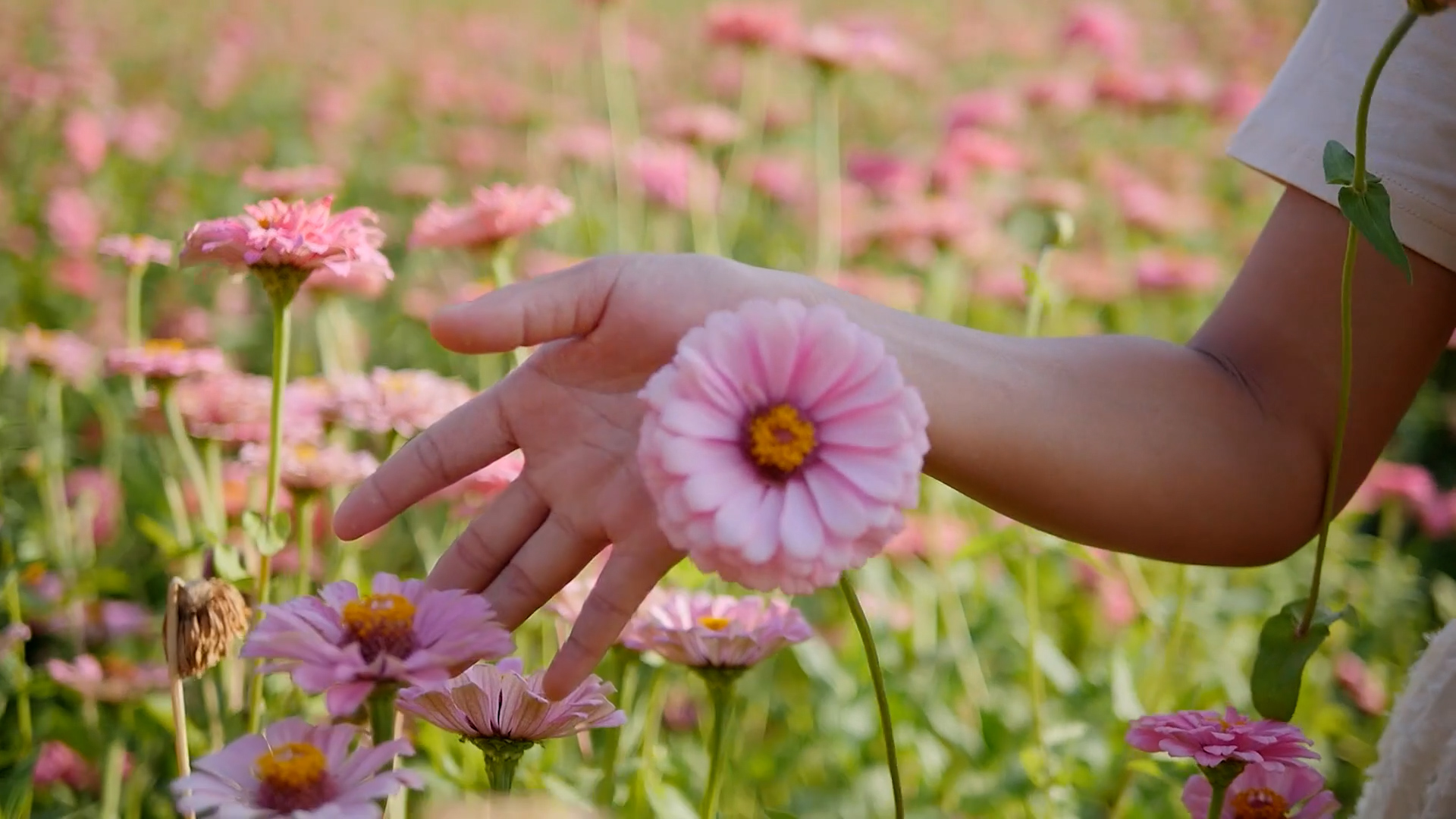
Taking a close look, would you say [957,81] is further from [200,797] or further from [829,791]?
[200,797]

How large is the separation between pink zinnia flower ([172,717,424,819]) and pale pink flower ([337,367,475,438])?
13.8 inches

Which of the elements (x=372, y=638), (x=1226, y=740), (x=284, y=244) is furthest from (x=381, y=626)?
(x=1226, y=740)

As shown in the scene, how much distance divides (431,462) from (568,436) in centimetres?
6

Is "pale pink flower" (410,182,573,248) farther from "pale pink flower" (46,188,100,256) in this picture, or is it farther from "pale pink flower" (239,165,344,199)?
"pale pink flower" (46,188,100,256)

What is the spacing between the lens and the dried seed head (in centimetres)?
52

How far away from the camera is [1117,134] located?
2.27 meters

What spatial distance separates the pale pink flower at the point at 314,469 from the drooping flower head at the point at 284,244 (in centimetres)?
17

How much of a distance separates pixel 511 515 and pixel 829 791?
1.61 feet

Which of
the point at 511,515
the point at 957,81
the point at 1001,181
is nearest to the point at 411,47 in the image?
the point at 957,81

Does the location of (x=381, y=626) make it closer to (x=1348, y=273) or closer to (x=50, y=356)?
(x=1348, y=273)

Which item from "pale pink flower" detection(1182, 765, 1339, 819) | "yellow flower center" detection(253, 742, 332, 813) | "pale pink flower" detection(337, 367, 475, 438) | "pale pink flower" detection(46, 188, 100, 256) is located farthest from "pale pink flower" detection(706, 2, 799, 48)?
"yellow flower center" detection(253, 742, 332, 813)

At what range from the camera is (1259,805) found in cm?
53

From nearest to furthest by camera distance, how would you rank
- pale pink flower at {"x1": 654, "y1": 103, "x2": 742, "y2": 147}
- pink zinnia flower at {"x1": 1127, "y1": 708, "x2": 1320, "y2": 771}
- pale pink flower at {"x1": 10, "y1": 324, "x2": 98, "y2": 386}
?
pink zinnia flower at {"x1": 1127, "y1": 708, "x2": 1320, "y2": 771} < pale pink flower at {"x1": 10, "y1": 324, "x2": 98, "y2": 386} < pale pink flower at {"x1": 654, "y1": 103, "x2": 742, "y2": 147}

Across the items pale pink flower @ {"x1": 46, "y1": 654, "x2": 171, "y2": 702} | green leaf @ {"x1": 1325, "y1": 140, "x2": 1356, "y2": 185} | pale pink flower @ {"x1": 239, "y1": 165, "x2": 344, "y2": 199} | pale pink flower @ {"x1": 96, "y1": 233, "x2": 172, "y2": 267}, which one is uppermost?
green leaf @ {"x1": 1325, "y1": 140, "x2": 1356, "y2": 185}
